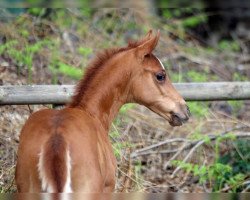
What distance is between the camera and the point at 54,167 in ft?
11.5

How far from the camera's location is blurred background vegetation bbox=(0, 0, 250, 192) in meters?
6.46

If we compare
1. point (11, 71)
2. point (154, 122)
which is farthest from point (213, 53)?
point (11, 71)

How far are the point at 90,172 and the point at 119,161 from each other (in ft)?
7.79

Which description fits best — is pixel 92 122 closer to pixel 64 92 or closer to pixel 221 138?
pixel 64 92

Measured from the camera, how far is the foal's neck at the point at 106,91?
15.6 ft

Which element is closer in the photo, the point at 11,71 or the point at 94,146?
the point at 94,146

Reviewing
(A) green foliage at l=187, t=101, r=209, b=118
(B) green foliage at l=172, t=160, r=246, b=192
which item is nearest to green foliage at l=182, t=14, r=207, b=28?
(A) green foliage at l=187, t=101, r=209, b=118

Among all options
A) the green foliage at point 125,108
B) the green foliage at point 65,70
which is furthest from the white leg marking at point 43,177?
the green foliage at point 65,70

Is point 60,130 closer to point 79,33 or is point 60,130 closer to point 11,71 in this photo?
point 11,71

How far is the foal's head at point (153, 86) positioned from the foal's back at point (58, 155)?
943 millimetres

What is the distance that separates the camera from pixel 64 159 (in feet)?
11.7

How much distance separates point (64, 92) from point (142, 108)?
2.47 metres

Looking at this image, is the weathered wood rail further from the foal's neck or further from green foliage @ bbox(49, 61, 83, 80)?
green foliage @ bbox(49, 61, 83, 80)

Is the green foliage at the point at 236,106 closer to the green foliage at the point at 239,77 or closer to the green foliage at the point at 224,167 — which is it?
the green foliage at the point at 239,77
